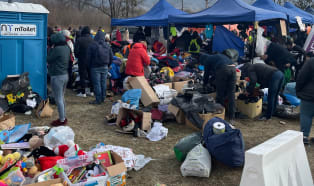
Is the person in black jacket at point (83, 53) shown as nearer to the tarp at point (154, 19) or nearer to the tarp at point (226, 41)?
the tarp at point (226, 41)

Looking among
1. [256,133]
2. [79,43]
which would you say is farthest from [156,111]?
[79,43]

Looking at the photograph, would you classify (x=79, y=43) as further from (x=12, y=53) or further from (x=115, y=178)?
(x=115, y=178)

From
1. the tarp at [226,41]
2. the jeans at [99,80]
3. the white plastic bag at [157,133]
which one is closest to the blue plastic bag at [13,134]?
the white plastic bag at [157,133]

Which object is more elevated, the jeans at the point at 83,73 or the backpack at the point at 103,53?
the backpack at the point at 103,53

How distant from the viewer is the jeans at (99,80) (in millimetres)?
7586

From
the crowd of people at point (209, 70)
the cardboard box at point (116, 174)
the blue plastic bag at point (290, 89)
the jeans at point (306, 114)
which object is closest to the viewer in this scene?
the cardboard box at point (116, 174)

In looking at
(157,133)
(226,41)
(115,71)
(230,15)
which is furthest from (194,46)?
(157,133)

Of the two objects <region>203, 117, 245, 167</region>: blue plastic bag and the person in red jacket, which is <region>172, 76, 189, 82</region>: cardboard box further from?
<region>203, 117, 245, 167</region>: blue plastic bag

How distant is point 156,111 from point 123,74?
9.17 feet

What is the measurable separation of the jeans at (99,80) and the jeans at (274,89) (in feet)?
12.5

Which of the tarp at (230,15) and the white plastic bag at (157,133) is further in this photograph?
the tarp at (230,15)

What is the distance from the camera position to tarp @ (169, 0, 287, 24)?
8711 mm

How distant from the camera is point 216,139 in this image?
4.44m

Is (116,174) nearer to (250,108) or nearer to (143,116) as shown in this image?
(143,116)
